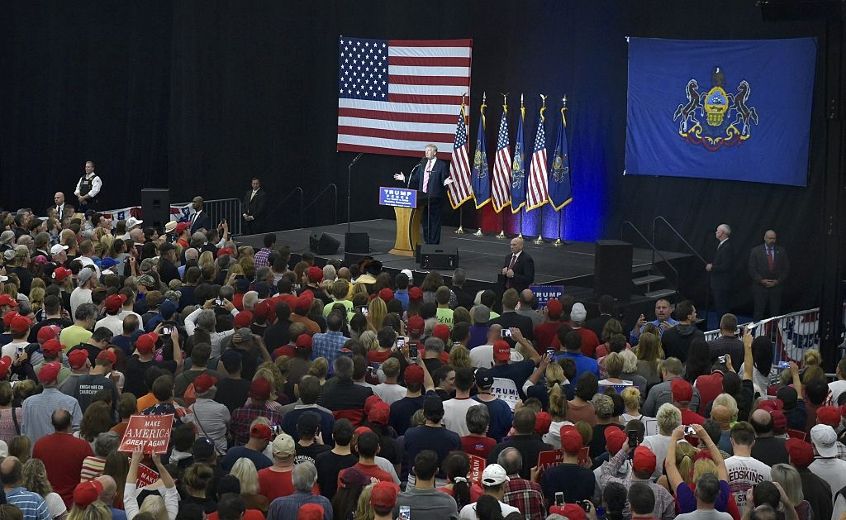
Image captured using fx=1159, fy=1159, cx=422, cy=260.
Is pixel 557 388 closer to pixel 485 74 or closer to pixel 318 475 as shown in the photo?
pixel 318 475

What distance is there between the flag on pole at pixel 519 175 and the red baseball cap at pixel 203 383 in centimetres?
1397

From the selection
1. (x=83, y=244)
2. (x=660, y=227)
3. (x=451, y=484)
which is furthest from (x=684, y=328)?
(x=660, y=227)

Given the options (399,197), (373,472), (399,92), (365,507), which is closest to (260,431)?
(373,472)

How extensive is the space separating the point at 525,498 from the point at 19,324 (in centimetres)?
537

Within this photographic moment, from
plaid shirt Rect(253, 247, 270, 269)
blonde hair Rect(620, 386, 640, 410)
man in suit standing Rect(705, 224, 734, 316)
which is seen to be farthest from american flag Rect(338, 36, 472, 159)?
blonde hair Rect(620, 386, 640, 410)

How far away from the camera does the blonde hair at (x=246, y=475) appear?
23.4ft

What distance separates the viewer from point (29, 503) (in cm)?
690

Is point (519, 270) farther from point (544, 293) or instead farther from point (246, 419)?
point (246, 419)

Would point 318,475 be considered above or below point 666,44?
below

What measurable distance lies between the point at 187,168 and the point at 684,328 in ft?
52.9

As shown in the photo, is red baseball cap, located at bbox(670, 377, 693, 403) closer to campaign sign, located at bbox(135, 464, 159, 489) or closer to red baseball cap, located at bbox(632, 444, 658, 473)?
red baseball cap, located at bbox(632, 444, 658, 473)

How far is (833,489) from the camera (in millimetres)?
7973

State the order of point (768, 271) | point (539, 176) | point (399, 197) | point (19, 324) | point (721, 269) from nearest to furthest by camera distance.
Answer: point (19, 324) → point (768, 271) → point (721, 269) → point (399, 197) → point (539, 176)

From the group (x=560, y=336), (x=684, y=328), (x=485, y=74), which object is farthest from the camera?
(x=485, y=74)
